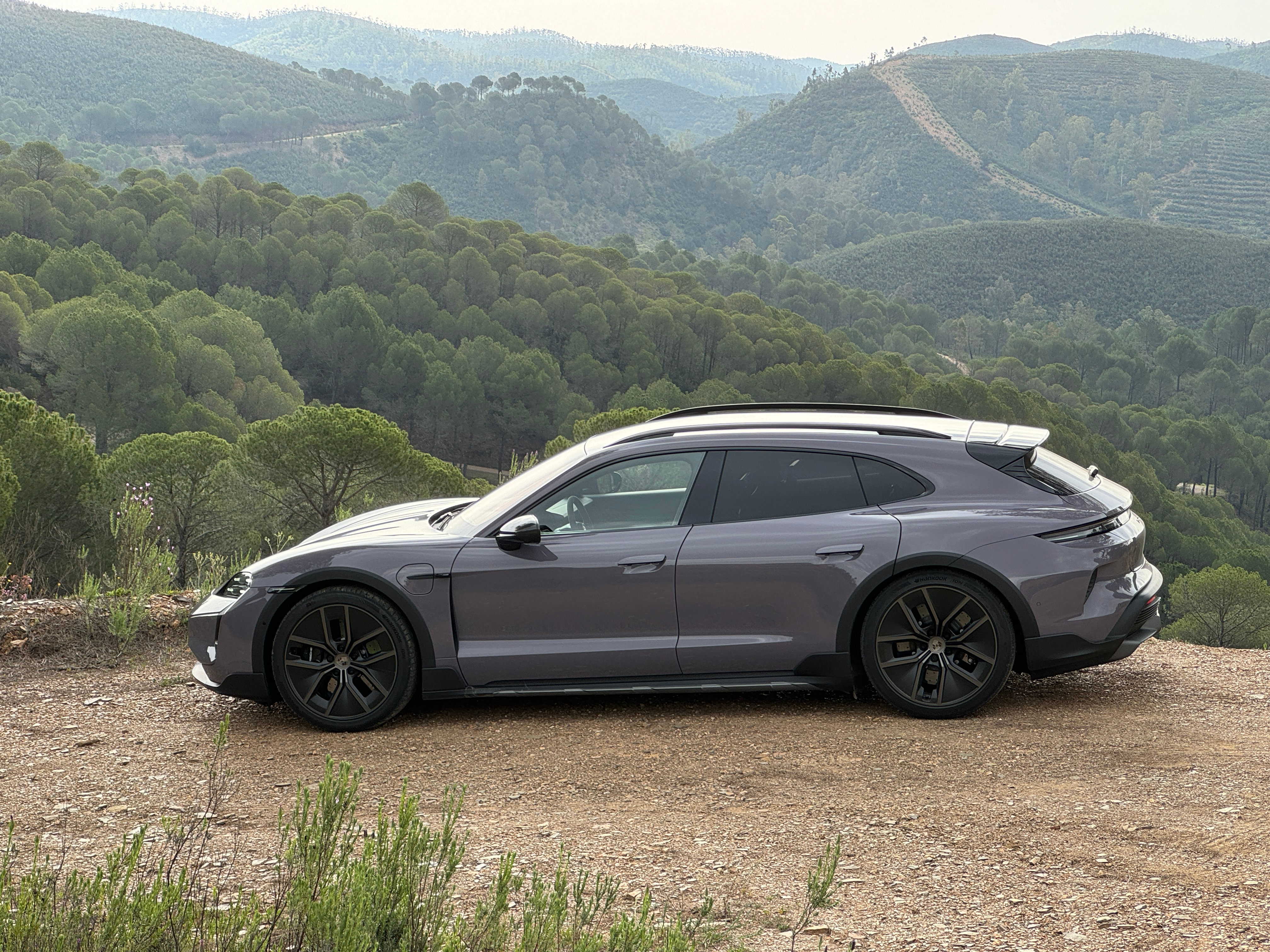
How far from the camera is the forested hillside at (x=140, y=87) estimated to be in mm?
163875

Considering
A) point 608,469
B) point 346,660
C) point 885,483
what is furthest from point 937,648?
point 346,660

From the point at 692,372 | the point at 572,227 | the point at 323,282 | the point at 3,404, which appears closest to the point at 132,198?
the point at 323,282

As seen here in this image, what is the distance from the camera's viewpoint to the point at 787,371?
65938 mm

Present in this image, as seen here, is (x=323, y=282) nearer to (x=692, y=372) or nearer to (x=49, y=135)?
(x=692, y=372)

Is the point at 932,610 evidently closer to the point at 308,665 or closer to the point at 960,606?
the point at 960,606

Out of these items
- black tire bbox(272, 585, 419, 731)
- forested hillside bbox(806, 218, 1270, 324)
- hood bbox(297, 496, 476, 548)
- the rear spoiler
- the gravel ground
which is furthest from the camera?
forested hillside bbox(806, 218, 1270, 324)

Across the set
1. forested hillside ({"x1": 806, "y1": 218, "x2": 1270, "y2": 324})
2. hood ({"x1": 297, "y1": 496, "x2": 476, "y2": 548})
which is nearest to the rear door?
hood ({"x1": 297, "y1": 496, "x2": 476, "y2": 548})

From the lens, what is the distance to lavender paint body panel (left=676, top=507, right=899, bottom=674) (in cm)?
508

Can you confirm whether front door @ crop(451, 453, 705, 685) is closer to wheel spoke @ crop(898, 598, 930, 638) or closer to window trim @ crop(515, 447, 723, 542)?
window trim @ crop(515, 447, 723, 542)

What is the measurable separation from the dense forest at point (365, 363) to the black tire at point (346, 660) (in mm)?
15206

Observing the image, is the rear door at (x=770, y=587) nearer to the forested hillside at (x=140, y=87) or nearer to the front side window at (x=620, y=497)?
the front side window at (x=620, y=497)

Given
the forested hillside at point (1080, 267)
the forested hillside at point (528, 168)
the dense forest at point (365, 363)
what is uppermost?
the forested hillside at point (528, 168)

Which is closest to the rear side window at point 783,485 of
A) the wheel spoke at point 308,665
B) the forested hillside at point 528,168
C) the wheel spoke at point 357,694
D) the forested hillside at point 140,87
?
the wheel spoke at point 357,694

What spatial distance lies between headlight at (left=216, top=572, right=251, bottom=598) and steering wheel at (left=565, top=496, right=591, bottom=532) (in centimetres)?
156
